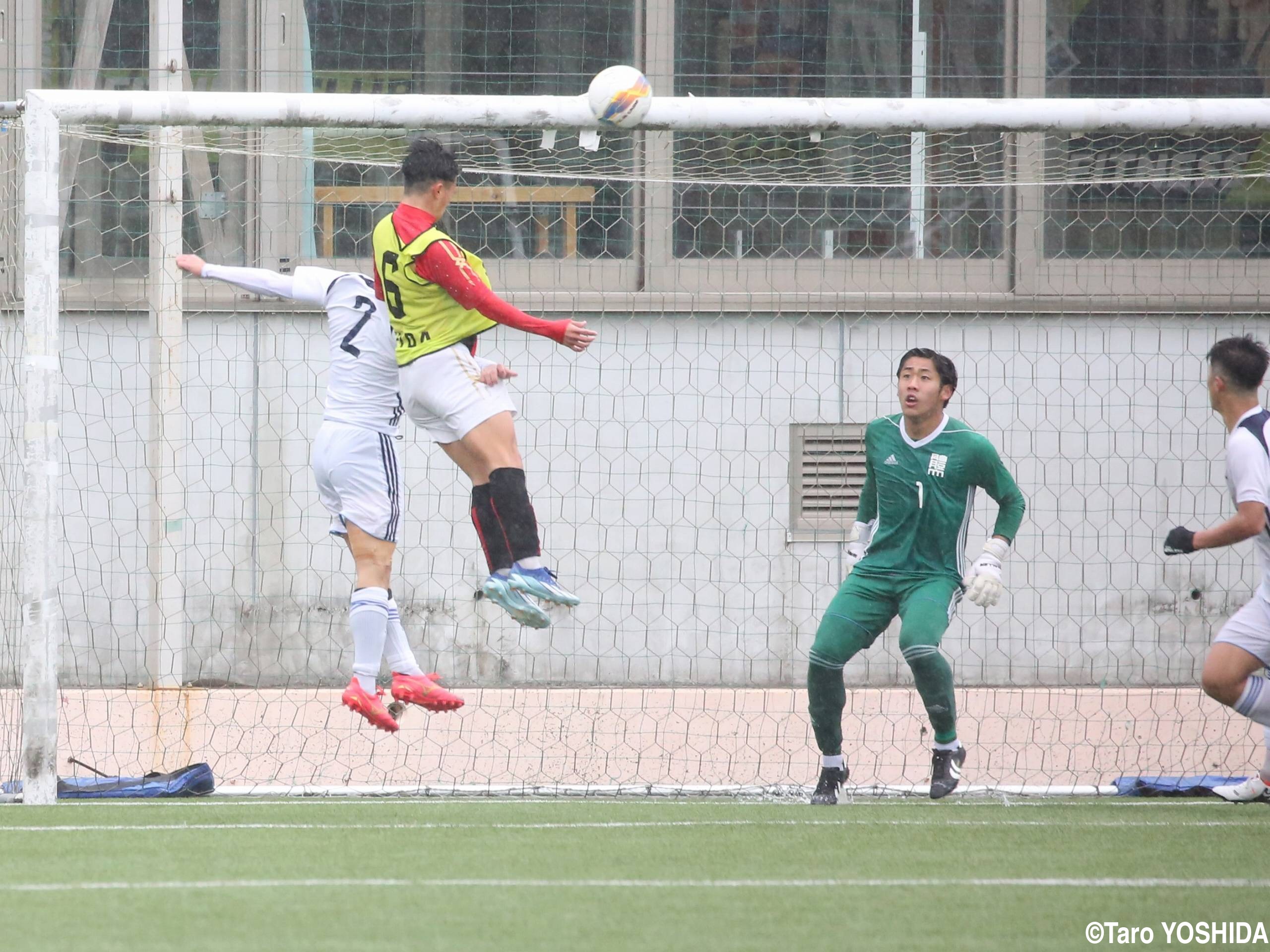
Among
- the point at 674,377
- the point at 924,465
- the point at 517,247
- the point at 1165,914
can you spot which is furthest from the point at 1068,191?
the point at 1165,914

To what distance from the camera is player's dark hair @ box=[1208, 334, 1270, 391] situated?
5.92m

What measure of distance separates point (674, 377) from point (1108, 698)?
2919mm

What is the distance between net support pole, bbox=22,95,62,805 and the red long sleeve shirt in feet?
5.20

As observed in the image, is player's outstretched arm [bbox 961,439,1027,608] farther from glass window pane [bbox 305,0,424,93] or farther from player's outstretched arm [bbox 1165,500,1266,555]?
glass window pane [bbox 305,0,424,93]

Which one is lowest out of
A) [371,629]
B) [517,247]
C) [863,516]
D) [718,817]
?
[718,817]

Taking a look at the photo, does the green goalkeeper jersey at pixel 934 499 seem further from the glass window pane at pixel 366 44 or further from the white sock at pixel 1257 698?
the glass window pane at pixel 366 44

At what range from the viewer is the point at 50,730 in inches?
249

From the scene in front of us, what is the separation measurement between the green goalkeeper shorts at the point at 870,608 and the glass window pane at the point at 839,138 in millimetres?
3546

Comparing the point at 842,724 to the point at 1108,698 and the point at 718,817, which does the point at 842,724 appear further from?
the point at 718,817

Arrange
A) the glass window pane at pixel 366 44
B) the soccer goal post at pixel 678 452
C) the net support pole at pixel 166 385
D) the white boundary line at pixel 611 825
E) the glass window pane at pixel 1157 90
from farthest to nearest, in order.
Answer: the glass window pane at pixel 1157 90 < the glass window pane at pixel 366 44 < the soccer goal post at pixel 678 452 < the net support pole at pixel 166 385 < the white boundary line at pixel 611 825

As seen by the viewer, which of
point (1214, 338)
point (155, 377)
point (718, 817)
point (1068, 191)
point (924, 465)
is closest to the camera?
point (718, 817)

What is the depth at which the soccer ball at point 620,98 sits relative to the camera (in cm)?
635

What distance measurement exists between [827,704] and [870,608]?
416 millimetres

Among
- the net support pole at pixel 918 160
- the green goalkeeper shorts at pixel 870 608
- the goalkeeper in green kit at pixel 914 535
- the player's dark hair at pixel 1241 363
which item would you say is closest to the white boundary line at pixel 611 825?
the goalkeeper in green kit at pixel 914 535
